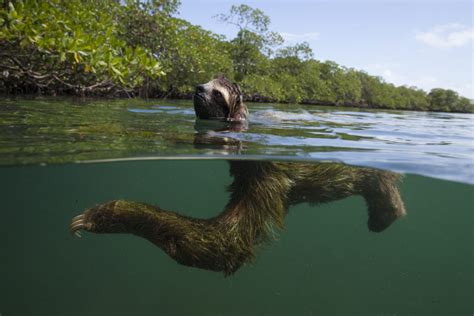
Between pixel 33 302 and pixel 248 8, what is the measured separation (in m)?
27.7

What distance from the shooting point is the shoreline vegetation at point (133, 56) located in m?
6.84

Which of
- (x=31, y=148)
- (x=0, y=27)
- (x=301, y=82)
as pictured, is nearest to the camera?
(x=31, y=148)

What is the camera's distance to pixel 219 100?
6.71 meters

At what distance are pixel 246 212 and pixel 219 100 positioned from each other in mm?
3096

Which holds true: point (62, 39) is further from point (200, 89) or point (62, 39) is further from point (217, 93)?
point (217, 93)

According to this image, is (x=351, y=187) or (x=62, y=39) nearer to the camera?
(x=351, y=187)

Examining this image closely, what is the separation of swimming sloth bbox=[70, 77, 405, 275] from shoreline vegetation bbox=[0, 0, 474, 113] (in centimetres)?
382

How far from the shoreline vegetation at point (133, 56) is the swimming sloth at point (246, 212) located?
3.82 metres

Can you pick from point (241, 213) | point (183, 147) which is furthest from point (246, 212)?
point (183, 147)

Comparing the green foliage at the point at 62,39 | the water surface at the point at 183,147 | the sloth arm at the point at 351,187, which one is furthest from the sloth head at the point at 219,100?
the sloth arm at the point at 351,187

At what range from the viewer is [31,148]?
4.30 meters

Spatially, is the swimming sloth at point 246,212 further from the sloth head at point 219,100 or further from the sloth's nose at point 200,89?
the sloth head at point 219,100

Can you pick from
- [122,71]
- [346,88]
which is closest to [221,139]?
[122,71]

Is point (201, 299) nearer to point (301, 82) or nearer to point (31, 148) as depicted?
point (31, 148)
